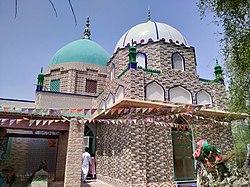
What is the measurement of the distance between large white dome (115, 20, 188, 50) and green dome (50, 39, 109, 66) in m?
3.35

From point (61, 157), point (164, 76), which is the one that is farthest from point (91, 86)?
point (164, 76)

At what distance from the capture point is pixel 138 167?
7.42m

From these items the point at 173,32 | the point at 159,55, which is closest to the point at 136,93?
the point at 159,55

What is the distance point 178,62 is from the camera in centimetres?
1044

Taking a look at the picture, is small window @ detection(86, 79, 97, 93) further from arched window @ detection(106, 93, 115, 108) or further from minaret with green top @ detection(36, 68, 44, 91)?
arched window @ detection(106, 93, 115, 108)

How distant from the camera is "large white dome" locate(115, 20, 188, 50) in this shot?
10938 mm

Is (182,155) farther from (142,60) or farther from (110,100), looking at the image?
(142,60)

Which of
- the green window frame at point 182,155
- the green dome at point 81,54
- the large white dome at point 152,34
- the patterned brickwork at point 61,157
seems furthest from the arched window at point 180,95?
the green dome at point 81,54

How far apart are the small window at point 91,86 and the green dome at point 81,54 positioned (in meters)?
1.42

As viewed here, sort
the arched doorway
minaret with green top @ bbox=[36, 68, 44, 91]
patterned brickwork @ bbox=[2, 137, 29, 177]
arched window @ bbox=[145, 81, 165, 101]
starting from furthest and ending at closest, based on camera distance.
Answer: minaret with green top @ bbox=[36, 68, 44, 91]
the arched doorway
patterned brickwork @ bbox=[2, 137, 29, 177]
arched window @ bbox=[145, 81, 165, 101]

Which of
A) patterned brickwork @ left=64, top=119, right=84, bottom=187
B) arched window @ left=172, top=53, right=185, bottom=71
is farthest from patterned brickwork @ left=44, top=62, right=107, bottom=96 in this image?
patterned brickwork @ left=64, top=119, right=84, bottom=187

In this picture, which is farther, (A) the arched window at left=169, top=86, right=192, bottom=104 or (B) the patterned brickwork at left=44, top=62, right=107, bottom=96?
(B) the patterned brickwork at left=44, top=62, right=107, bottom=96

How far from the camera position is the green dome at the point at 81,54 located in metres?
14.6

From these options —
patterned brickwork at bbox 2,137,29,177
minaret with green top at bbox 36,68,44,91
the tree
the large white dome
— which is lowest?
patterned brickwork at bbox 2,137,29,177
